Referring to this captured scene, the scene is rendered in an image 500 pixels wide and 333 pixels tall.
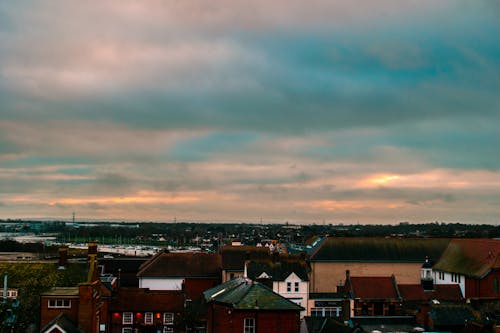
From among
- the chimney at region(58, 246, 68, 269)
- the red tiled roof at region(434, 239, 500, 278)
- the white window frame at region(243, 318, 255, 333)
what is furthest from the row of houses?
the chimney at region(58, 246, 68, 269)

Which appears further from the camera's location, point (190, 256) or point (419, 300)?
point (190, 256)

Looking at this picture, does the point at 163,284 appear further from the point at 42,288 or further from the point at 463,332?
the point at 463,332

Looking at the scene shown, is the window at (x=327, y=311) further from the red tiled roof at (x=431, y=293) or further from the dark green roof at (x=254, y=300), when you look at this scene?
the dark green roof at (x=254, y=300)

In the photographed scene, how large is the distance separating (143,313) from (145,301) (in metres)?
1.27

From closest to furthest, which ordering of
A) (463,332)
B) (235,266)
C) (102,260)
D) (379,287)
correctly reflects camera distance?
(463,332) → (379,287) → (235,266) → (102,260)

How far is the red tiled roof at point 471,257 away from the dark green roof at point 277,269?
20772 millimetres

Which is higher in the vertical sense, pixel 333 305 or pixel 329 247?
pixel 329 247

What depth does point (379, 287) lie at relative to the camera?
68500 mm

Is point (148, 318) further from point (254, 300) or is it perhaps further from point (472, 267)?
point (472, 267)

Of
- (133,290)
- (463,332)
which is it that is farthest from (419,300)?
(133,290)

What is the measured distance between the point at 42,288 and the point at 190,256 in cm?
2913

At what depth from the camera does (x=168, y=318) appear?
64.2 meters

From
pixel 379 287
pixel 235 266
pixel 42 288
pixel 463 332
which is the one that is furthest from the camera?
pixel 235 266

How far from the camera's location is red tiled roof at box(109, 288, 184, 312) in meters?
63.8
